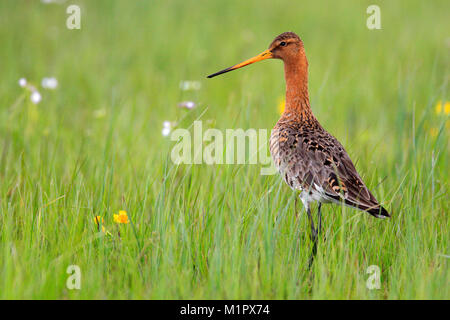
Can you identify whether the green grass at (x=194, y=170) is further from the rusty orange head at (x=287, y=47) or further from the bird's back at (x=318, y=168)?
the rusty orange head at (x=287, y=47)

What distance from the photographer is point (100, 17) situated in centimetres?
1031

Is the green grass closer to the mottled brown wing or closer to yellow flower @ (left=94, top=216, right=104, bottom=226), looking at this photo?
yellow flower @ (left=94, top=216, right=104, bottom=226)

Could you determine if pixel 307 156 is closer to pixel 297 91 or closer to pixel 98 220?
pixel 297 91

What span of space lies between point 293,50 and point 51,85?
3.02m

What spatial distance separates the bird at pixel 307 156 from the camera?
3631mm

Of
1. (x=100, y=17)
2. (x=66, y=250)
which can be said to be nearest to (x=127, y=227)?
(x=66, y=250)

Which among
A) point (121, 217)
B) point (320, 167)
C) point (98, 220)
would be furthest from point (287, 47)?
point (98, 220)

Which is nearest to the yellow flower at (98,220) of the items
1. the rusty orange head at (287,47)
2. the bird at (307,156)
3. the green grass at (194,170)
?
the green grass at (194,170)

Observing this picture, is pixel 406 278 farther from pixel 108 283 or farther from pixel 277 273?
pixel 108 283

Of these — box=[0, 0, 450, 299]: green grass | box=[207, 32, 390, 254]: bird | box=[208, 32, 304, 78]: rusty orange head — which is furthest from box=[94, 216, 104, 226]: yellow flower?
box=[208, 32, 304, 78]: rusty orange head

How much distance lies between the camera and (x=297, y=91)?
171 inches

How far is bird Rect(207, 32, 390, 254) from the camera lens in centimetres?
363

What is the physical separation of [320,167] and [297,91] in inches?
31.3

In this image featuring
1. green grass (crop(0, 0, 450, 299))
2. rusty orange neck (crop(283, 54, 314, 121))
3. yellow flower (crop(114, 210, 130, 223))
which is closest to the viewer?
green grass (crop(0, 0, 450, 299))
